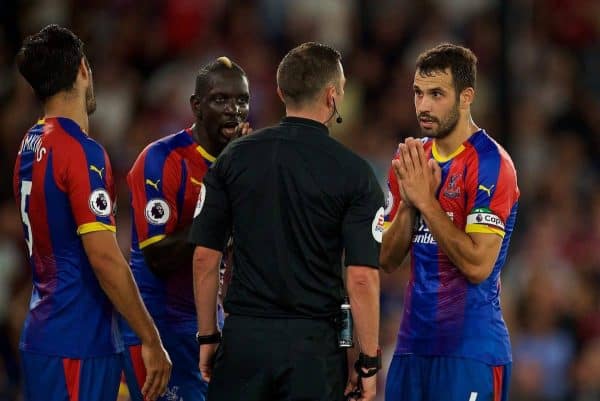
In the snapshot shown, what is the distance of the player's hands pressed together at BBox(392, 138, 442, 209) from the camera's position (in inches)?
227

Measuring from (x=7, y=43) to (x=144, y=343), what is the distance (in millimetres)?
7223

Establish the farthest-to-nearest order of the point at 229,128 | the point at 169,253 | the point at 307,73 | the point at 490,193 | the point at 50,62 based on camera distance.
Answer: the point at 229,128 < the point at 169,253 < the point at 490,193 < the point at 50,62 < the point at 307,73

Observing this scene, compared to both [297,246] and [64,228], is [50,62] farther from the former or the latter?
[297,246]

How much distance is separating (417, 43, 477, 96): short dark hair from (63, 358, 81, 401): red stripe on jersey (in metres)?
2.16

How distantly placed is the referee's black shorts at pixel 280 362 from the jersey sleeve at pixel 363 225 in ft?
1.11

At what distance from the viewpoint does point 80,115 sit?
18.3ft

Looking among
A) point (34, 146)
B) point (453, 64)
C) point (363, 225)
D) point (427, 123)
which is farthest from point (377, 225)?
point (34, 146)

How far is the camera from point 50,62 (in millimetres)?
5504

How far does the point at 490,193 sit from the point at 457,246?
322 mm

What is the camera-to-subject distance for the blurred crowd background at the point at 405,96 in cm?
1029

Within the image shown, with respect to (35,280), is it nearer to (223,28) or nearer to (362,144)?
(362,144)

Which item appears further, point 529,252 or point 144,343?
point 529,252

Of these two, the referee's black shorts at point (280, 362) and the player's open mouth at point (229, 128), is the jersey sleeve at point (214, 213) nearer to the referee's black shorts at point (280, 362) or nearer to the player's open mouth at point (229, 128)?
the referee's black shorts at point (280, 362)

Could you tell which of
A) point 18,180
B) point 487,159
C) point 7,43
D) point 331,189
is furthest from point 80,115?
point 7,43
